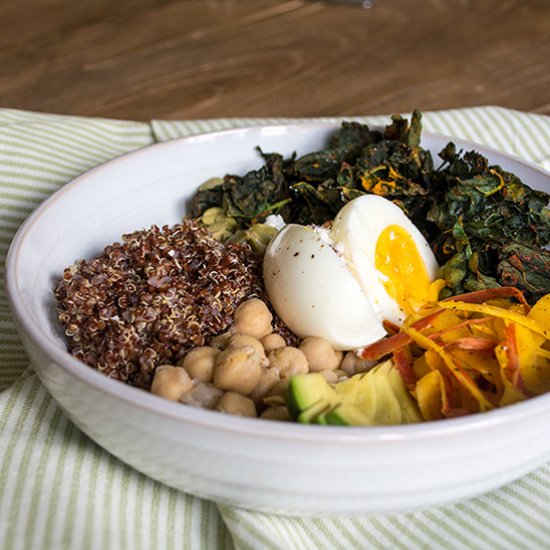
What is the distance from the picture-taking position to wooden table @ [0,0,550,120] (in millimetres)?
3686

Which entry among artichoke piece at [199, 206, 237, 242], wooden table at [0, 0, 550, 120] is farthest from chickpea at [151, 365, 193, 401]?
wooden table at [0, 0, 550, 120]

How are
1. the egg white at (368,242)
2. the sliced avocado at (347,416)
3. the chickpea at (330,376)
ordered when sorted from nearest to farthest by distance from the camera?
the sliced avocado at (347,416) < the chickpea at (330,376) < the egg white at (368,242)

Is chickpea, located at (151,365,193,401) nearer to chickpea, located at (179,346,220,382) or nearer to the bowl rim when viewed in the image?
chickpea, located at (179,346,220,382)

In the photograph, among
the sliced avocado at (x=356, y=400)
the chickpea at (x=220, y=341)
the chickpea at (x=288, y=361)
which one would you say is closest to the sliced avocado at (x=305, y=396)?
the sliced avocado at (x=356, y=400)

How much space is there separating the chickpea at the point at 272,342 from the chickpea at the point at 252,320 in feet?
0.08

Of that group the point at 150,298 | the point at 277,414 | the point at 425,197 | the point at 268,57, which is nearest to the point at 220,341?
the point at 150,298

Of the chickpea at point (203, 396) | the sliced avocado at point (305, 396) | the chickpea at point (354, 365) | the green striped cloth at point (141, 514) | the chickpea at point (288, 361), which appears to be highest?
the sliced avocado at point (305, 396)

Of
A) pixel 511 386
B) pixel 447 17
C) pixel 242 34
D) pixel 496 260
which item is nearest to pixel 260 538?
pixel 511 386

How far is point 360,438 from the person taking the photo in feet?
4.54

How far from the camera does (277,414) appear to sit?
1.62 meters

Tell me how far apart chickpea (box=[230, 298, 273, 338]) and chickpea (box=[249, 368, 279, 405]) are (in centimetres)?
18

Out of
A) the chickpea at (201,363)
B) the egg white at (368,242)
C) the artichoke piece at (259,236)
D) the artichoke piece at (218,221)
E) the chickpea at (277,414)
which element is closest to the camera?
the chickpea at (277,414)

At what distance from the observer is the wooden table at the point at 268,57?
12.1ft

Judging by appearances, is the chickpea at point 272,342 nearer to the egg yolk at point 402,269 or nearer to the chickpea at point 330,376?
the chickpea at point 330,376
